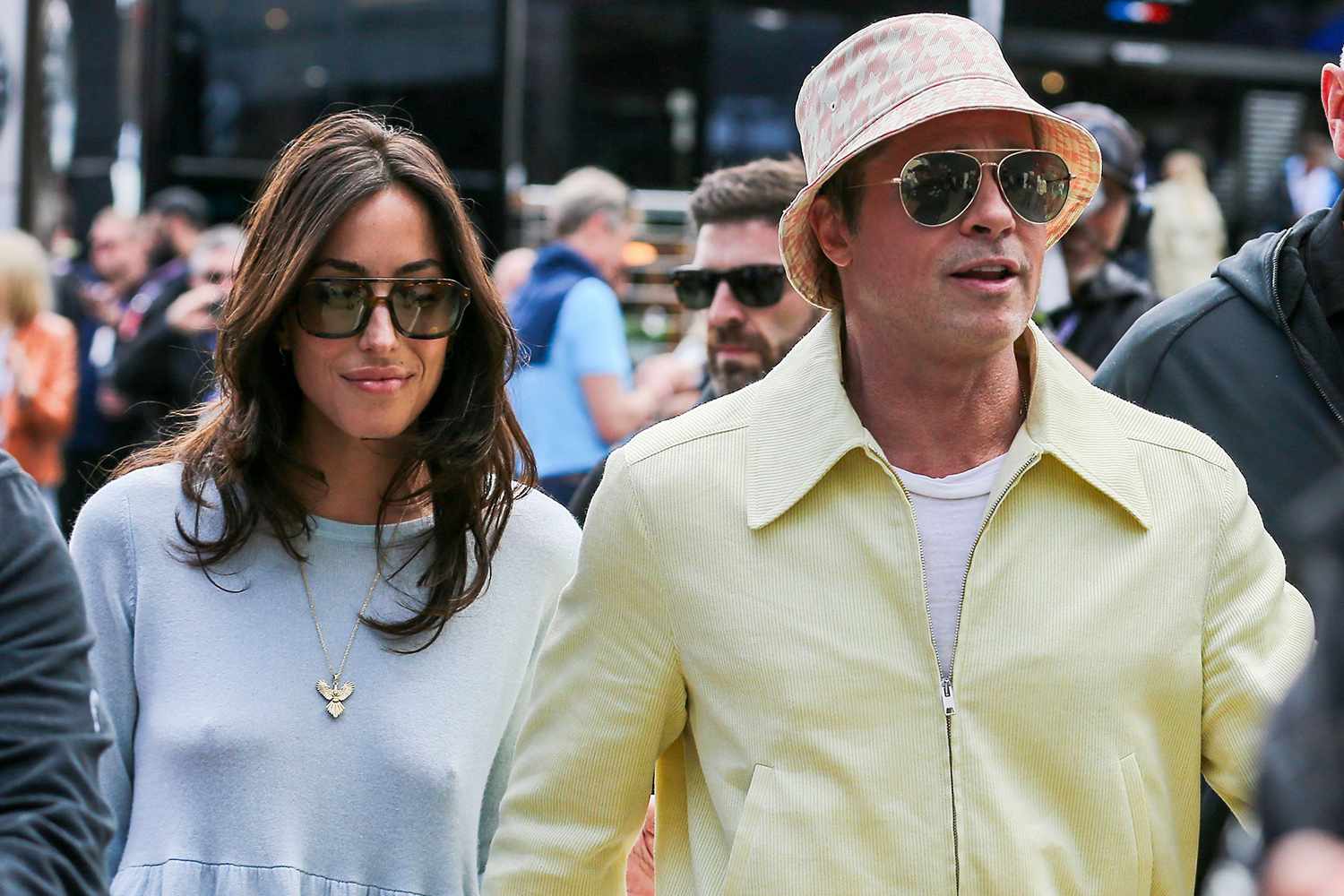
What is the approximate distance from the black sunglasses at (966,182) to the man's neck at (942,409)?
0.20m

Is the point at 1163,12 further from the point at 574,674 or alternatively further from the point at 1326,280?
the point at 574,674

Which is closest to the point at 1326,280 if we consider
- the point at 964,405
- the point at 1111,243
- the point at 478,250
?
the point at 964,405

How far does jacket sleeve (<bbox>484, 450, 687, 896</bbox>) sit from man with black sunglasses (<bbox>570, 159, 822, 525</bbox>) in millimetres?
1803

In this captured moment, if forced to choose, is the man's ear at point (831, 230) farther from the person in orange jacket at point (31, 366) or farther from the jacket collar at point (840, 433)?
the person in orange jacket at point (31, 366)

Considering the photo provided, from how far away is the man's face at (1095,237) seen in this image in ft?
20.2

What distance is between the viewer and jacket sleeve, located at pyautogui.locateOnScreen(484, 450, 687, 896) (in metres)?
2.89

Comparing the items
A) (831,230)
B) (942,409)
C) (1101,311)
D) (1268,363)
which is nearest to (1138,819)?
(942,409)

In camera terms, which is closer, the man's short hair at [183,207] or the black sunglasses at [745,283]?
the black sunglasses at [745,283]

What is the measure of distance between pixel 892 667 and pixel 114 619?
4.56 ft

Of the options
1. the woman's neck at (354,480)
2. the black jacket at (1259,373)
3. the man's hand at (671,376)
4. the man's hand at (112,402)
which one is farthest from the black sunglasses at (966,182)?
the man's hand at (112,402)

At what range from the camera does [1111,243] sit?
6234 millimetres

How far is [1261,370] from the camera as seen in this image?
3582mm

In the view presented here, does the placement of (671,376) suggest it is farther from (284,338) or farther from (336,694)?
(336,694)

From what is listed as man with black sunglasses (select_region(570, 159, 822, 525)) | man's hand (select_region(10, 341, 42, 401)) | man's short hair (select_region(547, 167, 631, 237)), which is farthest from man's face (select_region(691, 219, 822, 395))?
man's hand (select_region(10, 341, 42, 401))
